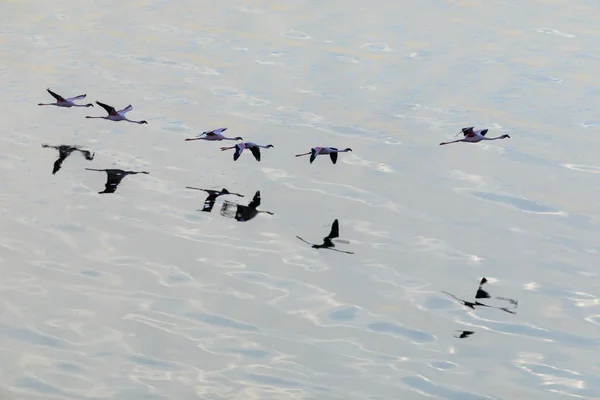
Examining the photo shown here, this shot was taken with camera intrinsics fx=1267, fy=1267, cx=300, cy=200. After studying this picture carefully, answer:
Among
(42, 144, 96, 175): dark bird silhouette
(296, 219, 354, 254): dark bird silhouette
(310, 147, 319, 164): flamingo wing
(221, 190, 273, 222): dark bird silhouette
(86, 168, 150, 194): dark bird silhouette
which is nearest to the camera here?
(296, 219, 354, 254): dark bird silhouette

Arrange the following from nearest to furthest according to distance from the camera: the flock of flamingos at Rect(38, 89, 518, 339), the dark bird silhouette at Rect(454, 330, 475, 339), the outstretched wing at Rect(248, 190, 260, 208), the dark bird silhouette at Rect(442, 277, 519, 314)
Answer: the dark bird silhouette at Rect(454, 330, 475, 339) < the dark bird silhouette at Rect(442, 277, 519, 314) < the flock of flamingos at Rect(38, 89, 518, 339) < the outstretched wing at Rect(248, 190, 260, 208)

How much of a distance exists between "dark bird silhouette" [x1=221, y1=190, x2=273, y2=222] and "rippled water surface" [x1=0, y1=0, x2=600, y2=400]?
0.33 meters

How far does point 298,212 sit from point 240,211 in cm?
159

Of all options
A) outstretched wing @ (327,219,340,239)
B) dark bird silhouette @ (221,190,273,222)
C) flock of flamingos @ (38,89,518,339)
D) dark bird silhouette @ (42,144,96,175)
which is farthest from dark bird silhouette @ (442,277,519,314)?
dark bird silhouette @ (42,144,96,175)

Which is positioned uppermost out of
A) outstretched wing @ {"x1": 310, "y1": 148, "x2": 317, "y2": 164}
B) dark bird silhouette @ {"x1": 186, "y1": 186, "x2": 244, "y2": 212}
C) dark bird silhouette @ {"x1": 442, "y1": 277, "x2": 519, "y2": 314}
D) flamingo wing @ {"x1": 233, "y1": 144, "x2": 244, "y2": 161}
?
outstretched wing @ {"x1": 310, "y1": 148, "x2": 317, "y2": 164}

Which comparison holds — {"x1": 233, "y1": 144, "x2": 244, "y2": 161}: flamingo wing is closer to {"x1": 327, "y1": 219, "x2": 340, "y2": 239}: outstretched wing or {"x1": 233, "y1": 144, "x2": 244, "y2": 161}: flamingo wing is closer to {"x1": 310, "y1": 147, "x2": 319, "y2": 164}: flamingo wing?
{"x1": 310, "y1": 147, "x2": 319, "y2": 164}: flamingo wing

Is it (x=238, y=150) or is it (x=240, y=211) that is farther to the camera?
(x=238, y=150)

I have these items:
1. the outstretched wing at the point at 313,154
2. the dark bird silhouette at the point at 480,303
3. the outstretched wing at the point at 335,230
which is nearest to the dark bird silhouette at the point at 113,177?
the outstretched wing at the point at 313,154

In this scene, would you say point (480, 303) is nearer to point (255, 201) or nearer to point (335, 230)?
point (335, 230)

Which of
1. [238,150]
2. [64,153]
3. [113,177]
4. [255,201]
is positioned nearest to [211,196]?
[255,201]

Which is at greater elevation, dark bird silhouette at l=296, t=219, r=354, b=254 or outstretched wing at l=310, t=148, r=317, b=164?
outstretched wing at l=310, t=148, r=317, b=164

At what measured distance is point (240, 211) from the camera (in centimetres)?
3431

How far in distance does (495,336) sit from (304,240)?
20.9 ft

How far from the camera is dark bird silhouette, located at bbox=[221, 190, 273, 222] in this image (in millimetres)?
33969
